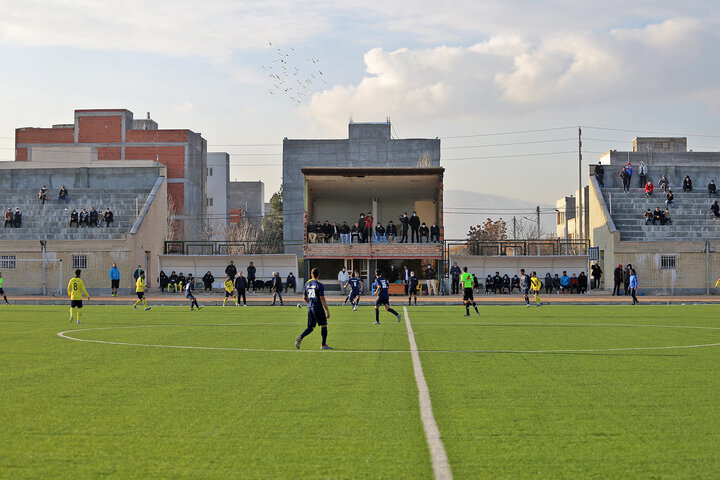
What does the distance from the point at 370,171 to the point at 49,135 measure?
51784mm

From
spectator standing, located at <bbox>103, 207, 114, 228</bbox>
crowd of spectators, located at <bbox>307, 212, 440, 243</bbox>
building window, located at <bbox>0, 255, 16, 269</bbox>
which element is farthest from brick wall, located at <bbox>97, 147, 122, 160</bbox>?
crowd of spectators, located at <bbox>307, 212, 440, 243</bbox>

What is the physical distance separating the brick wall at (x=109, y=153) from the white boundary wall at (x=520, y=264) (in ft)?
158

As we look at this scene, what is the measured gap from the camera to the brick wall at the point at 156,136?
86.9 meters

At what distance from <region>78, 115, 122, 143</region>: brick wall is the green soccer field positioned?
71.6 meters

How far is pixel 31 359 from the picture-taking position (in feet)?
50.7

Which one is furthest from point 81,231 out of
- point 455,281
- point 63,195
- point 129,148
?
point 129,148

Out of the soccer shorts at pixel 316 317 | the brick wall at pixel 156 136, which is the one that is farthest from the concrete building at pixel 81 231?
the soccer shorts at pixel 316 317

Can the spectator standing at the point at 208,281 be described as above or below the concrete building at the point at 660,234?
below

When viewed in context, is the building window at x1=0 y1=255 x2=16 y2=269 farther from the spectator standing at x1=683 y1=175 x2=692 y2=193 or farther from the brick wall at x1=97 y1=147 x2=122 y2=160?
the spectator standing at x1=683 y1=175 x2=692 y2=193

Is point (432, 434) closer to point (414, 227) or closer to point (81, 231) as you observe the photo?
point (414, 227)

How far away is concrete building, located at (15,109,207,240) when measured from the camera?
85625 millimetres

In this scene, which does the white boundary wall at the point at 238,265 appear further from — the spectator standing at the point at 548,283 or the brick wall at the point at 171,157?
the brick wall at the point at 171,157

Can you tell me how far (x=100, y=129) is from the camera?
88.7 m

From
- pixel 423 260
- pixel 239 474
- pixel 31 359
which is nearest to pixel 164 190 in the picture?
pixel 423 260
